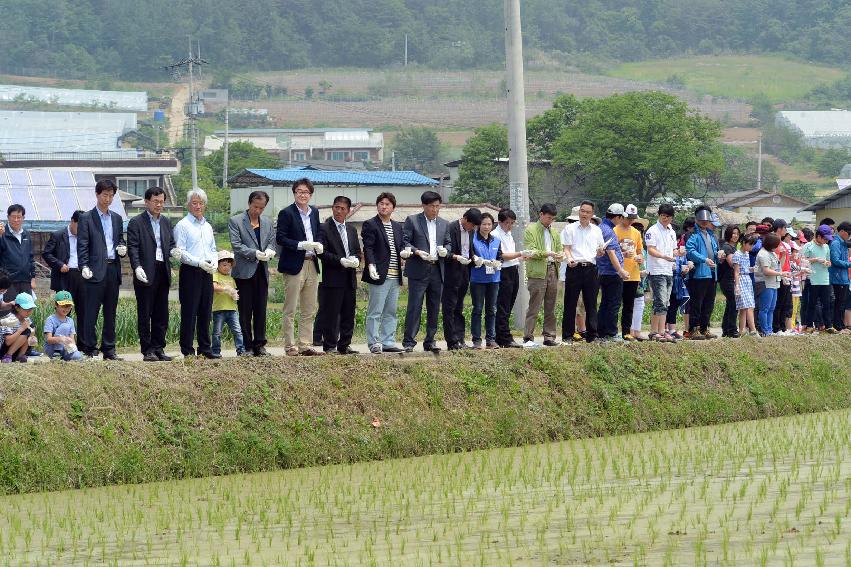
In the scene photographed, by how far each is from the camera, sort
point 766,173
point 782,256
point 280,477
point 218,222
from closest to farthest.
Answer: point 280,477, point 782,256, point 218,222, point 766,173

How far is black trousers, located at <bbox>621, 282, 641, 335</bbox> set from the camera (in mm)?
17266

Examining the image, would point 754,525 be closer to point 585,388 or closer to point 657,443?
point 657,443

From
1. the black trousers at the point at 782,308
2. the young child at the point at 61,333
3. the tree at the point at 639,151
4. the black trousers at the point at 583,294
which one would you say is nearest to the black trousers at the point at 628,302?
the black trousers at the point at 583,294

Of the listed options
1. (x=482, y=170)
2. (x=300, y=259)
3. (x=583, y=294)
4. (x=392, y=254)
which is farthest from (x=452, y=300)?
(x=482, y=170)

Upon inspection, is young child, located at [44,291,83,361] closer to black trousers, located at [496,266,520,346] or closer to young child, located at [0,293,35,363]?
young child, located at [0,293,35,363]

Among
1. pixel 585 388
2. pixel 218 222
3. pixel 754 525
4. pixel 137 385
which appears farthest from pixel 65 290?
pixel 218 222

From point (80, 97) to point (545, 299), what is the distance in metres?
172

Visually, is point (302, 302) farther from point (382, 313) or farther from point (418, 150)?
point (418, 150)

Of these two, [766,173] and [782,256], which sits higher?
[782,256]

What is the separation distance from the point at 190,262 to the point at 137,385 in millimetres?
2075

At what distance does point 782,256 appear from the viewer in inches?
795

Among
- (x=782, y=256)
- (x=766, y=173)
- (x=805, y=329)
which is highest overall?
(x=782, y=256)

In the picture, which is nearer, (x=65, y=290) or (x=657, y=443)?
(x=657, y=443)

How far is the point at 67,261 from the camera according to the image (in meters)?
14.7
